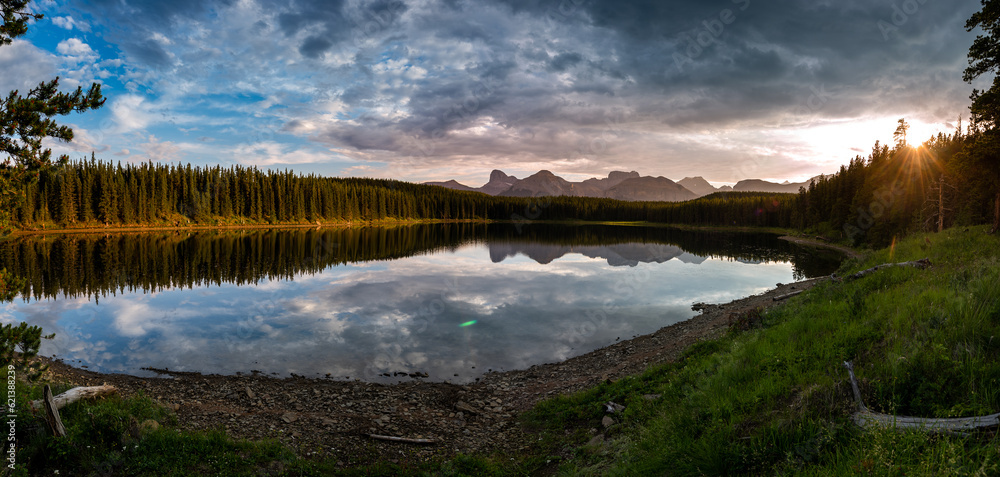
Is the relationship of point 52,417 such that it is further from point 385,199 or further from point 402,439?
point 385,199

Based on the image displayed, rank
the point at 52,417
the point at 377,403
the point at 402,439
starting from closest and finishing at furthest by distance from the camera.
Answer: the point at 52,417 < the point at 402,439 < the point at 377,403

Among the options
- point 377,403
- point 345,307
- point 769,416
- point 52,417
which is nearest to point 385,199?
point 345,307

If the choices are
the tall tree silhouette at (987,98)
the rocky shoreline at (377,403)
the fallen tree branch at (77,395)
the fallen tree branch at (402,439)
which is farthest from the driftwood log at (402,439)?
the tall tree silhouette at (987,98)

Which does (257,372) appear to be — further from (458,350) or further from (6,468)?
(6,468)

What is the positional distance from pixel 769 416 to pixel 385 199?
186 m

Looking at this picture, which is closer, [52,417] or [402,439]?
[52,417]

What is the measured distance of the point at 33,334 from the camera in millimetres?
8438

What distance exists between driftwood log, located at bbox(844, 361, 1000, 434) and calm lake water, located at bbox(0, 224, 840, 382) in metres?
14.1

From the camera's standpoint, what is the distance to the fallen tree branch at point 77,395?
32.1ft

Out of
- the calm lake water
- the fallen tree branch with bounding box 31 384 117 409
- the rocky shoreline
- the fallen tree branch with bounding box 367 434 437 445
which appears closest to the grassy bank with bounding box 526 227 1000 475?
the rocky shoreline

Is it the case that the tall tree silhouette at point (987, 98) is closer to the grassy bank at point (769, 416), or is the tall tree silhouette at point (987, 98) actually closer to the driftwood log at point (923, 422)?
the grassy bank at point (769, 416)

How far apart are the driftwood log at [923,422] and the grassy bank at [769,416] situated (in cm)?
12

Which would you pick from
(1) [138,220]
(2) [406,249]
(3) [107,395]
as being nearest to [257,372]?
(3) [107,395]

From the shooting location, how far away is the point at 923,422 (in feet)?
16.6
